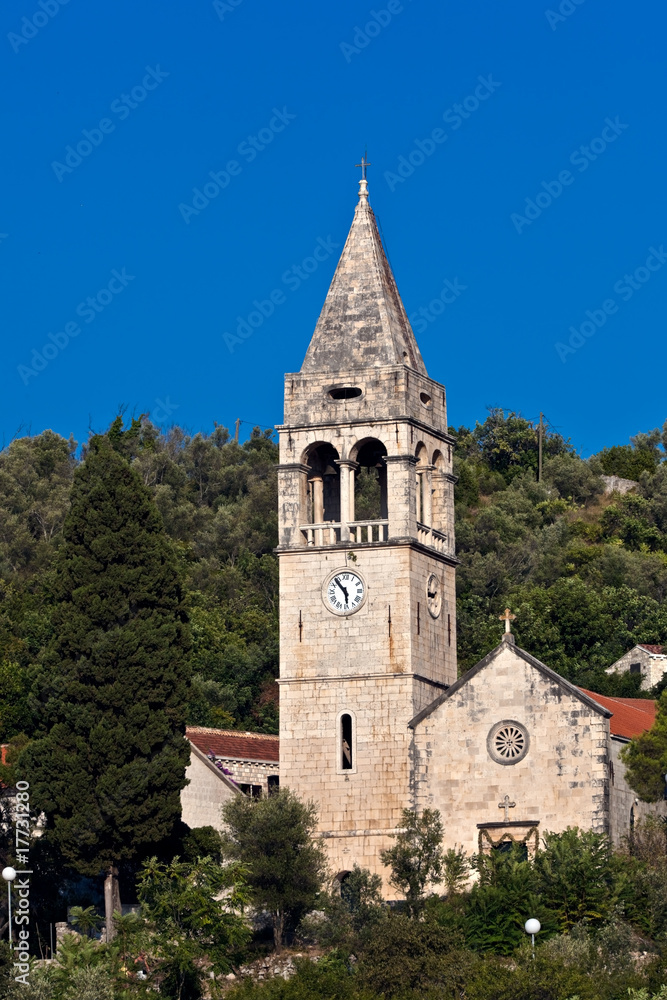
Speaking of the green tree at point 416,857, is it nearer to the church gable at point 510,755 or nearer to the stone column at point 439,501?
the church gable at point 510,755

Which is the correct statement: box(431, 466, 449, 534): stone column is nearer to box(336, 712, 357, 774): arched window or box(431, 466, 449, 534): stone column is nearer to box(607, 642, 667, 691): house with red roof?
box(336, 712, 357, 774): arched window

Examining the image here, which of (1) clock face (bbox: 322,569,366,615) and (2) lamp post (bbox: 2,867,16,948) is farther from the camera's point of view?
(1) clock face (bbox: 322,569,366,615)

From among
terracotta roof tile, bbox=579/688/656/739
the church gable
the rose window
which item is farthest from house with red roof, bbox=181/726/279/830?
terracotta roof tile, bbox=579/688/656/739

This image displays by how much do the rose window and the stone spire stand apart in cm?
980

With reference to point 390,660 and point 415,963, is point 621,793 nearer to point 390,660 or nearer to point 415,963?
point 390,660

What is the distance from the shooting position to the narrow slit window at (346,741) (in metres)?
55.0

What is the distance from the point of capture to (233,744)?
64.8 meters

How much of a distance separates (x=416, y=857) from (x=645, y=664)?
96.5 ft

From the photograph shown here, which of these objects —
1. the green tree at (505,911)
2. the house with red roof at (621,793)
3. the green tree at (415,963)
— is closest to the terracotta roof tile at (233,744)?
the house with red roof at (621,793)

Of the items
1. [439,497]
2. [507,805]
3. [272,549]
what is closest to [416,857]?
[507,805]

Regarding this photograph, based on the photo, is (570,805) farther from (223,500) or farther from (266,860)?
(223,500)

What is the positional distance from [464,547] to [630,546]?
32.4 feet

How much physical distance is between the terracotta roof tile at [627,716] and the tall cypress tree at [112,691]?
10503 millimetres

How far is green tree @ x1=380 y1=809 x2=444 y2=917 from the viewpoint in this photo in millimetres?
51719
